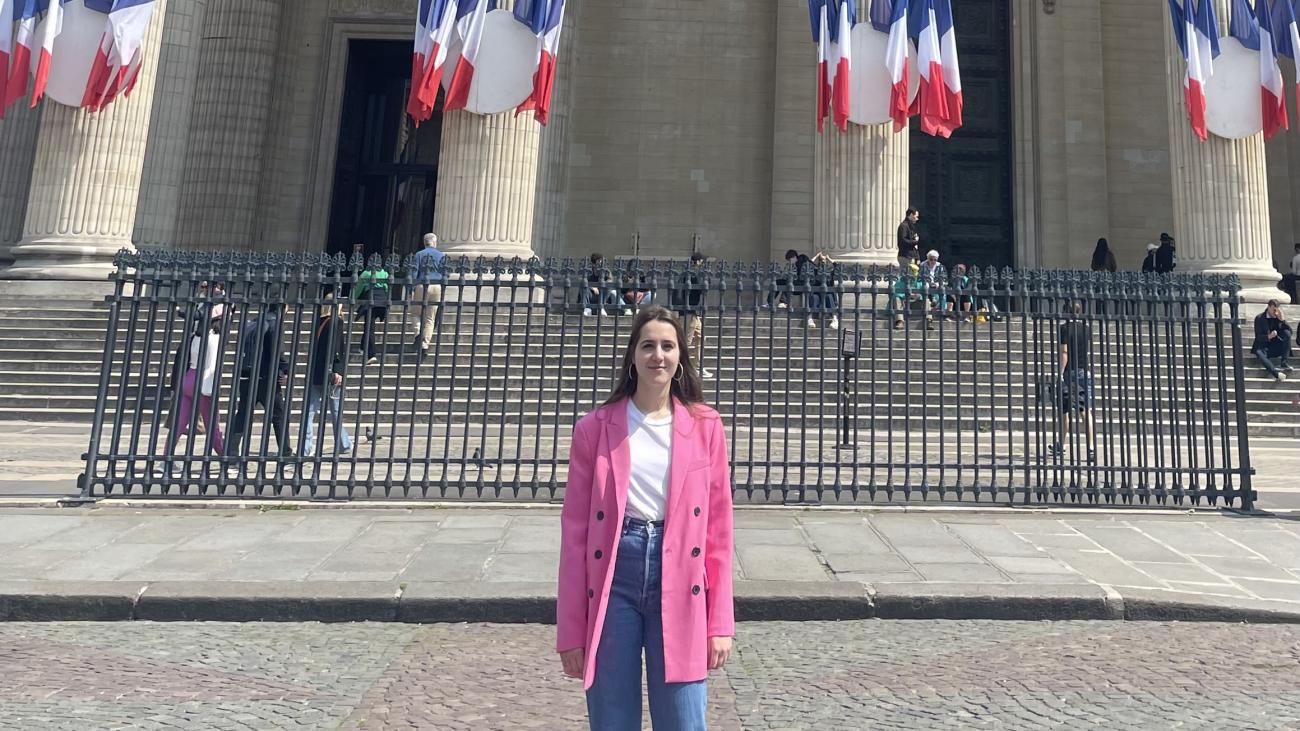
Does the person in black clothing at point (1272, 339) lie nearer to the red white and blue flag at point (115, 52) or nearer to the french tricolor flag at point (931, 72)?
the french tricolor flag at point (931, 72)

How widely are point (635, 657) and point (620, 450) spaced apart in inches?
19.4

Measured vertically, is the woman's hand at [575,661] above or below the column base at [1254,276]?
below

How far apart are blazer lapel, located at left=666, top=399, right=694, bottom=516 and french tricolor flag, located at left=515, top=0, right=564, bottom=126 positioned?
11.5 meters

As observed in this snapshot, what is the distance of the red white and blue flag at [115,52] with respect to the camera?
42.0 ft

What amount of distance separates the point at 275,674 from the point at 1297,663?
4324mm

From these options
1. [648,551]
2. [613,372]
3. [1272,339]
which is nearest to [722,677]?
[648,551]

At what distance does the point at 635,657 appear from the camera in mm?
2025

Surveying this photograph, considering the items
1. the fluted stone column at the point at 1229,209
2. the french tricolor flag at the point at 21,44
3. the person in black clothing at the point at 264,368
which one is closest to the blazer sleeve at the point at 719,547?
the person in black clothing at the point at 264,368

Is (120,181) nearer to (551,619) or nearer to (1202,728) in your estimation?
(551,619)

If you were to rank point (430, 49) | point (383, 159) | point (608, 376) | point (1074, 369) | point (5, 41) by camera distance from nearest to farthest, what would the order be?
point (1074, 369), point (608, 376), point (430, 49), point (5, 41), point (383, 159)

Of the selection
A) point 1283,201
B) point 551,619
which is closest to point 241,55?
point 551,619

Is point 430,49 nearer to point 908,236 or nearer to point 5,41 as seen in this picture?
point 5,41

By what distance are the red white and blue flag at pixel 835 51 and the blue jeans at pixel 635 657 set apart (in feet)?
38.9

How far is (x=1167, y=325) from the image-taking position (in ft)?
23.2
